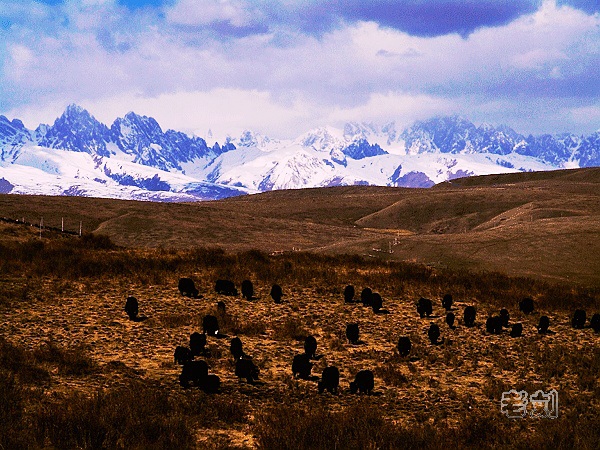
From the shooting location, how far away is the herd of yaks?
16.4m

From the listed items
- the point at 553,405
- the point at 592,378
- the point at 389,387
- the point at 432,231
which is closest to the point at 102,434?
the point at 389,387

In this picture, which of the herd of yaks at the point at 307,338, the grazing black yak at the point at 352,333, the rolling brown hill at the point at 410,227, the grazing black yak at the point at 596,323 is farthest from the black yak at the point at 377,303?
the rolling brown hill at the point at 410,227

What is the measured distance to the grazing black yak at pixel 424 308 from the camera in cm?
2495

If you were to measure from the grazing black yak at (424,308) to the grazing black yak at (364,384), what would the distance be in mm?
8794

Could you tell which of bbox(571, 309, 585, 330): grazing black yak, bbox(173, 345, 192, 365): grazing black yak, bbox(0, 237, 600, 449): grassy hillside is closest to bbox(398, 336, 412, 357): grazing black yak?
bbox(0, 237, 600, 449): grassy hillside

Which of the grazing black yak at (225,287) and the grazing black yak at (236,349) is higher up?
the grazing black yak at (225,287)

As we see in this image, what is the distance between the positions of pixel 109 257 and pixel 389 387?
17293mm

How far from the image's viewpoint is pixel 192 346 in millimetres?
18812

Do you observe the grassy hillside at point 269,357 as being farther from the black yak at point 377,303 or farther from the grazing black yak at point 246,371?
the black yak at point 377,303

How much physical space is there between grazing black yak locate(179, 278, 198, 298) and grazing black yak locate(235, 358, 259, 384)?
9013 millimetres

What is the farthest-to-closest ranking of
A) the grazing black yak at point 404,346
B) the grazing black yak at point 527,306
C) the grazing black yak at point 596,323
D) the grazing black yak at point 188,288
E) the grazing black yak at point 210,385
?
the grazing black yak at point 527,306 → the grazing black yak at point 188,288 → the grazing black yak at point 596,323 → the grazing black yak at point 404,346 → the grazing black yak at point 210,385

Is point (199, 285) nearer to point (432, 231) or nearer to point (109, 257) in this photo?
point (109, 257)

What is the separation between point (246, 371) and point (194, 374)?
5.00 feet

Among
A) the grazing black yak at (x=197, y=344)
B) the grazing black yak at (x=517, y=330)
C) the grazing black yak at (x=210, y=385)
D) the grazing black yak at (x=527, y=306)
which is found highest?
the grazing black yak at (x=527, y=306)
